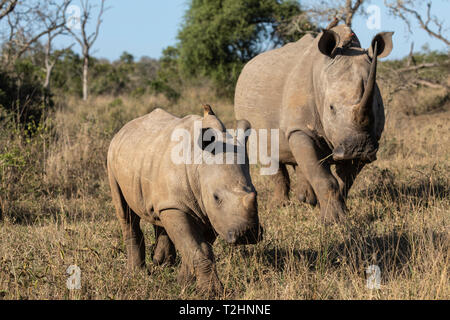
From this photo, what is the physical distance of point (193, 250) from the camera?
3.97 m

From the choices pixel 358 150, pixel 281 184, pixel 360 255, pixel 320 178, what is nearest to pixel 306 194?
pixel 281 184

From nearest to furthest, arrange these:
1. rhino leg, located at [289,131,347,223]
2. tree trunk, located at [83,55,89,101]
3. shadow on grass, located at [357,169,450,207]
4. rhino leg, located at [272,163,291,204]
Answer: rhino leg, located at [289,131,347,223]
shadow on grass, located at [357,169,450,207]
rhino leg, located at [272,163,291,204]
tree trunk, located at [83,55,89,101]

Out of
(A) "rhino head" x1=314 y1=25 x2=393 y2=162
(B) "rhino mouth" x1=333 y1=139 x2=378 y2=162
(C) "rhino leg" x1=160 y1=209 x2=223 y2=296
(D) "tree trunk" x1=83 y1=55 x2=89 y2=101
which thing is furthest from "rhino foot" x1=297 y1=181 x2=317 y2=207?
(D) "tree trunk" x1=83 y1=55 x2=89 y2=101

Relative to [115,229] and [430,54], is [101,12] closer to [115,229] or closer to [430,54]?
[430,54]

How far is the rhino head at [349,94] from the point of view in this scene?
531 cm

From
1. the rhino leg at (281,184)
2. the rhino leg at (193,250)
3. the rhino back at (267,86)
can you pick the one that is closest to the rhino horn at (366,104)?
the rhino back at (267,86)

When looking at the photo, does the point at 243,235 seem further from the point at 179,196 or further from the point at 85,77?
the point at 85,77

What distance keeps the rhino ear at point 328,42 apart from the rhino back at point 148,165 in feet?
6.19

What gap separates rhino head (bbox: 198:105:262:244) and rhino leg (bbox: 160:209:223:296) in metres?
Answer: 0.28

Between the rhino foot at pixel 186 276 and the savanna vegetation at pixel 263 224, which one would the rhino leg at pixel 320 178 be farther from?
the rhino foot at pixel 186 276

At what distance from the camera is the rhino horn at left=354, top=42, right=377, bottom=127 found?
5133 mm

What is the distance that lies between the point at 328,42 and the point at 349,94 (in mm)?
697

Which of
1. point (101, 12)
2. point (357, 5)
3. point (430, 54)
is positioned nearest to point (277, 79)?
point (357, 5)

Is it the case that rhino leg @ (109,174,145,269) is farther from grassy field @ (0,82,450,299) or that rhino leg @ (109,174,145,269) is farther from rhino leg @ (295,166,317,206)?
rhino leg @ (295,166,317,206)
